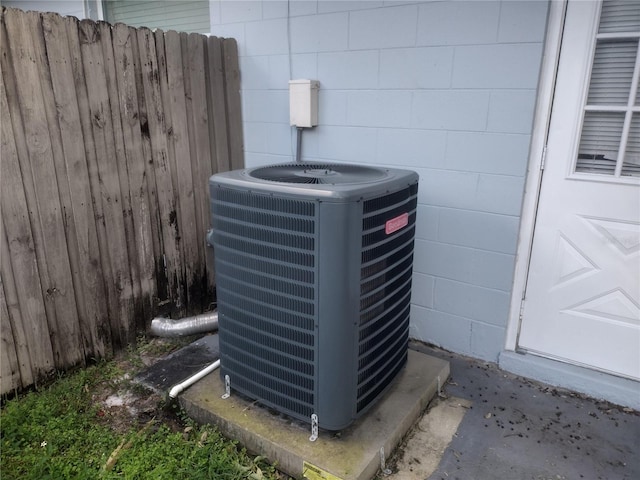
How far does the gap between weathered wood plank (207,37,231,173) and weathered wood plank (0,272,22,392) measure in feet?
5.18

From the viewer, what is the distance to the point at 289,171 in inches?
89.7

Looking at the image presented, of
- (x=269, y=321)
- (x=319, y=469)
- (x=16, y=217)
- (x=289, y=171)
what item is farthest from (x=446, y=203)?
(x=16, y=217)

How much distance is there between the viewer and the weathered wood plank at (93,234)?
2402mm

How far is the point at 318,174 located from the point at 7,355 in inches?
74.1

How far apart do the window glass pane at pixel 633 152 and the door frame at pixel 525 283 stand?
37 centimetres

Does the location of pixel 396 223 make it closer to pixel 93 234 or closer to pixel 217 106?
pixel 93 234

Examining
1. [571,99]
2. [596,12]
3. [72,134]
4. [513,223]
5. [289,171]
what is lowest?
[513,223]

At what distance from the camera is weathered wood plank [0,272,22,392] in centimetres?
230

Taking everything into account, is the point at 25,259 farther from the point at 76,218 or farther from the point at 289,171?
the point at 289,171

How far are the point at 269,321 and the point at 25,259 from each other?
1.40 metres

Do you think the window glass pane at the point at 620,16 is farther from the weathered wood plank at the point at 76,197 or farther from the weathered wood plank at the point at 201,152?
the weathered wood plank at the point at 76,197

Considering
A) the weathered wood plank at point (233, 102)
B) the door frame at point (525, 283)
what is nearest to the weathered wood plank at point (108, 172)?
the weathered wood plank at point (233, 102)

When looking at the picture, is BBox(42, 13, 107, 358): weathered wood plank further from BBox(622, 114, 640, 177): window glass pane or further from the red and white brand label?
BBox(622, 114, 640, 177): window glass pane

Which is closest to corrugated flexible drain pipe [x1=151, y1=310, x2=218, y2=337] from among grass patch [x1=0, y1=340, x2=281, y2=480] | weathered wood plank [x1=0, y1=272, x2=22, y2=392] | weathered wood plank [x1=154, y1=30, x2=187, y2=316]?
weathered wood plank [x1=154, y1=30, x2=187, y2=316]
